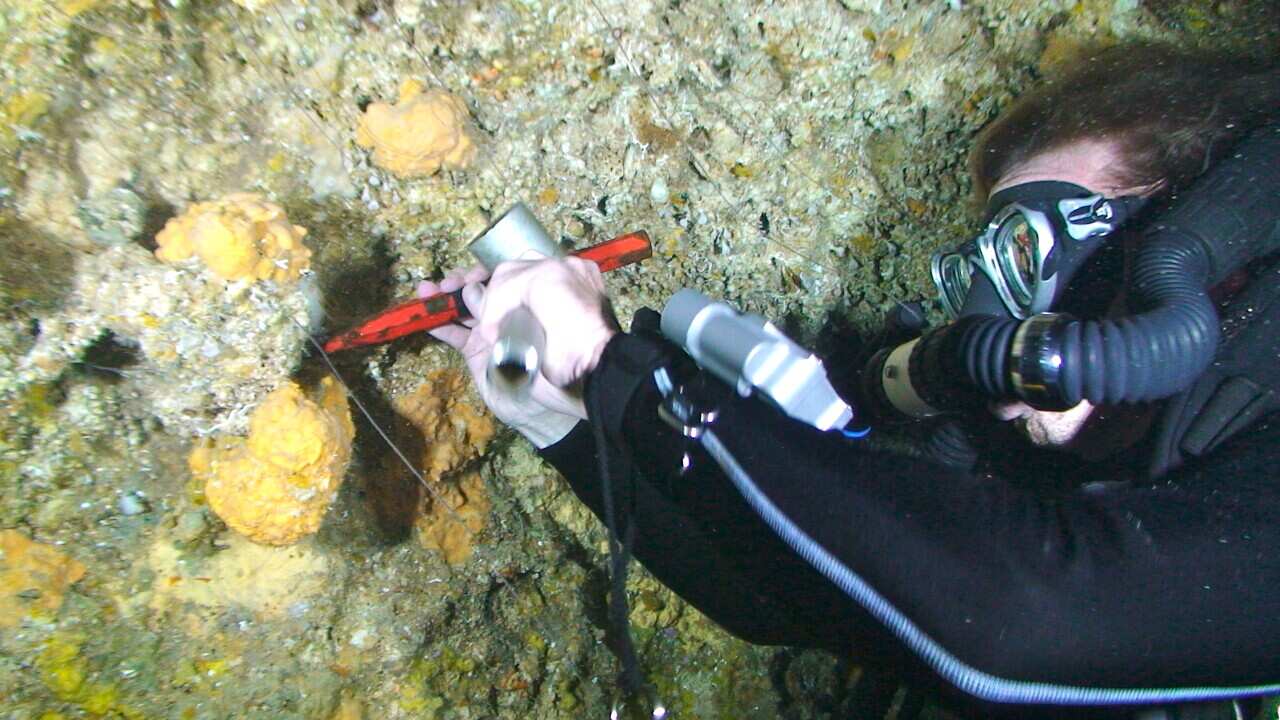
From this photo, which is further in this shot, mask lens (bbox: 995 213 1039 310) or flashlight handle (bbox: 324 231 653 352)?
mask lens (bbox: 995 213 1039 310)

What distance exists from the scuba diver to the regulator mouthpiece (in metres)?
0.02

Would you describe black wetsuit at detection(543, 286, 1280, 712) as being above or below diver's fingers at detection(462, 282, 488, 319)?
below

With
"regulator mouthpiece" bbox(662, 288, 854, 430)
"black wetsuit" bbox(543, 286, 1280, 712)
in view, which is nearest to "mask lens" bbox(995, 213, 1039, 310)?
"black wetsuit" bbox(543, 286, 1280, 712)

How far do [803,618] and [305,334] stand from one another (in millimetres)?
1305

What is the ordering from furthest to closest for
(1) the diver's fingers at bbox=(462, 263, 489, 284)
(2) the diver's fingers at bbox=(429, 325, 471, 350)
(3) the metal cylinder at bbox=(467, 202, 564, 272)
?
(2) the diver's fingers at bbox=(429, 325, 471, 350) → (1) the diver's fingers at bbox=(462, 263, 489, 284) → (3) the metal cylinder at bbox=(467, 202, 564, 272)

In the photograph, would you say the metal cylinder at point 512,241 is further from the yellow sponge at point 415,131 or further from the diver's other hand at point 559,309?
the yellow sponge at point 415,131

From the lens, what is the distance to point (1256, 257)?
1.41m

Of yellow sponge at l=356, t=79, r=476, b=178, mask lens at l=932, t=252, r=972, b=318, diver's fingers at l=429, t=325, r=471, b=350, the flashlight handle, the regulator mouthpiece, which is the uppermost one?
yellow sponge at l=356, t=79, r=476, b=178

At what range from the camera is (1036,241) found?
5.97 ft

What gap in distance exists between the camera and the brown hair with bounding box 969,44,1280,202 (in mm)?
1648

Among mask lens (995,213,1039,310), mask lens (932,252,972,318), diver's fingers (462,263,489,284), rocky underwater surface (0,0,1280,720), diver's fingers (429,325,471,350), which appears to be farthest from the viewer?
mask lens (932,252,972,318)

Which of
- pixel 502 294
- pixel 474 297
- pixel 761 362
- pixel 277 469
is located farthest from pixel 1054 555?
pixel 277 469

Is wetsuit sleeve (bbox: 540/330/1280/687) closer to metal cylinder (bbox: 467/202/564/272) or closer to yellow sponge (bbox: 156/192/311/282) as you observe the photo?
metal cylinder (bbox: 467/202/564/272)

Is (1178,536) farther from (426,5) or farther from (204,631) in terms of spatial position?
(204,631)
